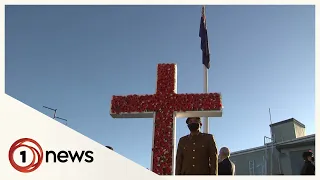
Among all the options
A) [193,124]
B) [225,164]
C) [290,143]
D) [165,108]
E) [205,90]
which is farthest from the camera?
[290,143]

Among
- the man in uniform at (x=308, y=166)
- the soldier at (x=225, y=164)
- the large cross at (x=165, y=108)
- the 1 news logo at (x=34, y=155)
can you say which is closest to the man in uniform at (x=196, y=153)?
the soldier at (x=225, y=164)

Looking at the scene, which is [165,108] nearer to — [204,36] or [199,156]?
[199,156]

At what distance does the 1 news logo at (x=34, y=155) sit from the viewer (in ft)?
12.1

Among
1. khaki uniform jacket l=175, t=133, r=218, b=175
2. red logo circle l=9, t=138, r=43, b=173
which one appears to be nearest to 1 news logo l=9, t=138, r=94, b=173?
red logo circle l=9, t=138, r=43, b=173

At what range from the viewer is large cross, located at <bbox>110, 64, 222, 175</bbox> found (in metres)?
5.89

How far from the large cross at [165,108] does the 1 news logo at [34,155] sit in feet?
7.49

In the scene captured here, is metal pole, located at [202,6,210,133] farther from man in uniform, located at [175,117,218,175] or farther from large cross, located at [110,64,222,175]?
man in uniform, located at [175,117,218,175]

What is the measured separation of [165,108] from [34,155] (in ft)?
9.31

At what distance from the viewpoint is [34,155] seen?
371cm

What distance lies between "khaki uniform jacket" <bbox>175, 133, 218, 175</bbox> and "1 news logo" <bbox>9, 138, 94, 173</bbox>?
1818 mm

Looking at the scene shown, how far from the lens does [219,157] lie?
18.4 ft

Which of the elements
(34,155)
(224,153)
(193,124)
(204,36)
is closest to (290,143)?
(204,36)
